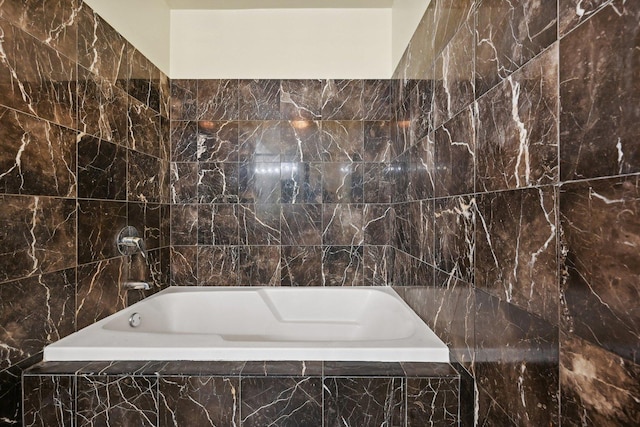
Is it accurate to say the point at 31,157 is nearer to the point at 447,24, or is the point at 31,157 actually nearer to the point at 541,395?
the point at 447,24

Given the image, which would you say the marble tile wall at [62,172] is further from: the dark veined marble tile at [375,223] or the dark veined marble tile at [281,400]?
the dark veined marble tile at [375,223]

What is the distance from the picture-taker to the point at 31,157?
1.29m

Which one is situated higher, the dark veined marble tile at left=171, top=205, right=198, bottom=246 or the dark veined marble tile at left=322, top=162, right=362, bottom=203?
the dark veined marble tile at left=322, top=162, right=362, bottom=203

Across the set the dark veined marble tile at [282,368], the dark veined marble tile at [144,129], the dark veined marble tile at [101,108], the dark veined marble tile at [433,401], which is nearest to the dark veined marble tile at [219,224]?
the dark veined marble tile at [144,129]

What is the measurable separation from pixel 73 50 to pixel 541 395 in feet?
6.72

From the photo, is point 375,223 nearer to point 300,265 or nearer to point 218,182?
point 300,265

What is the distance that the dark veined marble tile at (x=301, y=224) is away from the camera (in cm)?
244

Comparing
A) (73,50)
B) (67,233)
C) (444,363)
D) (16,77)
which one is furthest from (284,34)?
(444,363)

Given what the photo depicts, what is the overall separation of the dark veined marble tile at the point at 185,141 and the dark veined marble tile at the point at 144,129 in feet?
0.48

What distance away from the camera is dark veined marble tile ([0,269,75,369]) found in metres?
1.19

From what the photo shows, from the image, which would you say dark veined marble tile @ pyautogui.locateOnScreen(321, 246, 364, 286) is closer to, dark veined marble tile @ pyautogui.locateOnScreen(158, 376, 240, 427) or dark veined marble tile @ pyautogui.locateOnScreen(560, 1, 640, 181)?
dark veined marble tile @ pyautogui.locateOnScreen(158, 376, 240, 427)

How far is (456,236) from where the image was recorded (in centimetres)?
120

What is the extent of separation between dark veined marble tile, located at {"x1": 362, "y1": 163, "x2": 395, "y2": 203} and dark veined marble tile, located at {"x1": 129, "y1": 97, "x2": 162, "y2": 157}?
4.61 ft

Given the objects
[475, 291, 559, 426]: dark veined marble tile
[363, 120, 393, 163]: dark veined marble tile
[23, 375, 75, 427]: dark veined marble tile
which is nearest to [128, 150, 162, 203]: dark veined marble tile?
[23, 375, 75, 427]: dark veined marble tile
